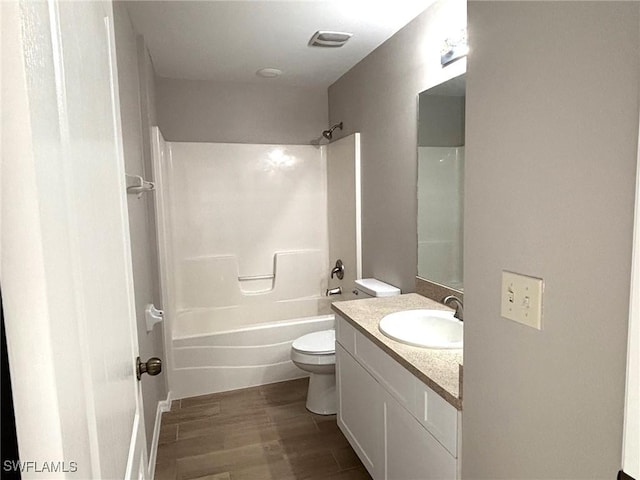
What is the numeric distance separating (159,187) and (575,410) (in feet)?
8.81

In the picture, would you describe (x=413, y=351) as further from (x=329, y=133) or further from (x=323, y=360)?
(x=329, y=133)

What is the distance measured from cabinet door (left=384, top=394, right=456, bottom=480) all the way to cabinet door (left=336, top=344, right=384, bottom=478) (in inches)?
3.0

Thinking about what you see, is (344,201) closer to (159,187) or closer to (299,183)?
(299,183)

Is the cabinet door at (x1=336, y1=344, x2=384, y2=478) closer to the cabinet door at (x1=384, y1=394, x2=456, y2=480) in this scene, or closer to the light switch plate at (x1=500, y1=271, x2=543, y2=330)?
the cabinet door at (x1=384, y1=394, x2=456, y2=480)

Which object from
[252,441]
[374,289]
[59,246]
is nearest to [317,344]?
[374,289]

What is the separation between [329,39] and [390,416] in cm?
215

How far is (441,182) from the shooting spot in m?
2.11

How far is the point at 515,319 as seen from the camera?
94 centimetres

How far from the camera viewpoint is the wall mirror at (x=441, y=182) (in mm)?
1972

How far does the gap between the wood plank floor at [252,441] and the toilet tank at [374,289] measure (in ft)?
2.83

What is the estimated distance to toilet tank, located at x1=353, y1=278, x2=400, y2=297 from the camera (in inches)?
97.3

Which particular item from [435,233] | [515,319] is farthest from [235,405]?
[515,319]

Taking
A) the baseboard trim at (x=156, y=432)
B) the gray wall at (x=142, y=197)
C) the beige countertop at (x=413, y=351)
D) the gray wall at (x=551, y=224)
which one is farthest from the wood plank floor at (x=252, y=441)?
the gray wall at (x=551, y=224)

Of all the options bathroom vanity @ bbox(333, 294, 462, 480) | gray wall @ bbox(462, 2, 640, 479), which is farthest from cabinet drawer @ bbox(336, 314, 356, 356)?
gray wall @ bbox(462, 2, 640, 479)
